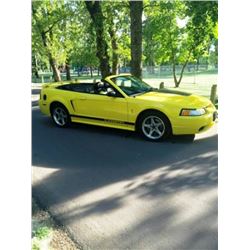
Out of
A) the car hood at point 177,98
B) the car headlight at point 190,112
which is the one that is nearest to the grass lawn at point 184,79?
the car hood at point 177,98

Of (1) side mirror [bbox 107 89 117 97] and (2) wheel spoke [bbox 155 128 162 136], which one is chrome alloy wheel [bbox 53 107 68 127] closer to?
(1) side mirror [bbox 107 89 117 97]

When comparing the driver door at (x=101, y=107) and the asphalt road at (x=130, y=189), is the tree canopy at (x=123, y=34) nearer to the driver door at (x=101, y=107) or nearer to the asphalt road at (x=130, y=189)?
the driver door at (x=101, y=107)

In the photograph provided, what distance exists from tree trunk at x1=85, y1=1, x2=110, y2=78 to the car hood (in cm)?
625

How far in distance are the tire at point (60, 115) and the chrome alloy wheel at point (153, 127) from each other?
6.79ft

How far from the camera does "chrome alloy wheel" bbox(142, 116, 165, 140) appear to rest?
613 centimetres

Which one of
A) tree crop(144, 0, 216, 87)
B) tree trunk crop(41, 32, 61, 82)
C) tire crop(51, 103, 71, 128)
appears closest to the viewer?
tire crop(51, 103, 71, 128)

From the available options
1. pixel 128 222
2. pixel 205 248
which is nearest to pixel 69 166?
pixel 128 222

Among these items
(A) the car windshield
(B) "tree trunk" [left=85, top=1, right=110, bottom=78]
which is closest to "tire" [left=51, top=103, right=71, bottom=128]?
(A) the car windshield

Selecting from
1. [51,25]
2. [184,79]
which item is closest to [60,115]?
[184,79]

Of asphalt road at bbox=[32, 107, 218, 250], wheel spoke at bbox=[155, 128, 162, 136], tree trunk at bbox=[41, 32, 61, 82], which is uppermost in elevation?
tree trunk at bbox=[41, 32, 61, 82]

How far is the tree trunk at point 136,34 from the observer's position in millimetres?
10172
